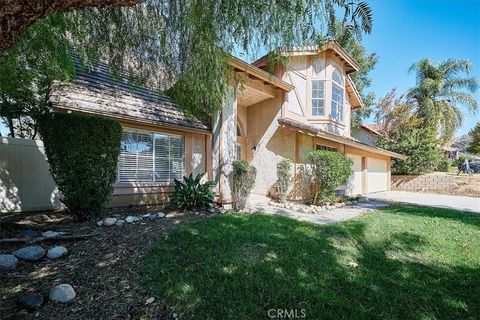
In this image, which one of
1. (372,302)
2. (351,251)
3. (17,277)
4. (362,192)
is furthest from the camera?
(362,192)

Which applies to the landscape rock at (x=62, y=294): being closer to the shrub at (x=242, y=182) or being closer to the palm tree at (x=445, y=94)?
the shrub at (x=242, y=182)

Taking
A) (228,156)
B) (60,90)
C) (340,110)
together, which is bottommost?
(228,156)

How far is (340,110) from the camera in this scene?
15930mm

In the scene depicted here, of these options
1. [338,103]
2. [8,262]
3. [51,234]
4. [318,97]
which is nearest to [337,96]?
[338,103]

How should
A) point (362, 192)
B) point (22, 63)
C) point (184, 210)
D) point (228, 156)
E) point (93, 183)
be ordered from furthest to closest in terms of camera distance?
point (362, 192) < point (228, 156) < point (184, 210) < point (93, 183) < point (22, 63)

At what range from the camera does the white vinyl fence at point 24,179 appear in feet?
23.9

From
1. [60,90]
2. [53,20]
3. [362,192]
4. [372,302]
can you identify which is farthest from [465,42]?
[60,90]

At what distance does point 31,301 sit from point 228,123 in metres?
8.16

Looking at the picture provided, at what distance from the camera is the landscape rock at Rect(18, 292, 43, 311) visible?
10.2 ft

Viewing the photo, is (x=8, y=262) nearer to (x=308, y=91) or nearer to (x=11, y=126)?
(x=11, y=126)

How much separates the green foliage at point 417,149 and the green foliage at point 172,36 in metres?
21.3

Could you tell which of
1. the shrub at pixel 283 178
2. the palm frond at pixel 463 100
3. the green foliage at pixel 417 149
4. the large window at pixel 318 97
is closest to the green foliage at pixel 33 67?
the shrub at pixel 283 178

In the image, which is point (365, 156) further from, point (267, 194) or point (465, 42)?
point (267, 194)

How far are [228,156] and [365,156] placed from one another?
12834 millimetres
